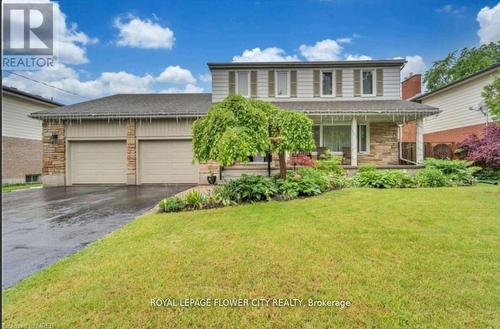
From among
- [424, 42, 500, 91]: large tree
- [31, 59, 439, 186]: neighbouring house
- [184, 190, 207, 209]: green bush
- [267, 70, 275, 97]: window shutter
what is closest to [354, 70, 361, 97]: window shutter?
[31, 59, 439, 186]: neighbouring house

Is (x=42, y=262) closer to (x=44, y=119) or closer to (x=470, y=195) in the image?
(x=470, y=195)

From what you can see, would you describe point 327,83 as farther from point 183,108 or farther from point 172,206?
point 172,206

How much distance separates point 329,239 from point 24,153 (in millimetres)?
19070

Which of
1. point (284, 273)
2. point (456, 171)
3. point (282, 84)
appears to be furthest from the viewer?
point (282, 84)

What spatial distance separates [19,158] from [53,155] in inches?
216

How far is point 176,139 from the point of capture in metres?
12.8

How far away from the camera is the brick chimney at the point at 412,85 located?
69.0 ft

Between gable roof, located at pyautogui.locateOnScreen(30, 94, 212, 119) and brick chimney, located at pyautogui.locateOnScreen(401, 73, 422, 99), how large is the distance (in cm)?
1592

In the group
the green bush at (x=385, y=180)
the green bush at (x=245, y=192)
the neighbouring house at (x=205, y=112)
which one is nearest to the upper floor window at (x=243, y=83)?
the neighbouring house at (x=205, y=112)

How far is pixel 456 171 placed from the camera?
1009cm

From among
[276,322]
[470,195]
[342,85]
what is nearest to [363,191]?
[470,195]

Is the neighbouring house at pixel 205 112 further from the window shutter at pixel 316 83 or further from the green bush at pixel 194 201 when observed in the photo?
the green bush at pixel 194 201

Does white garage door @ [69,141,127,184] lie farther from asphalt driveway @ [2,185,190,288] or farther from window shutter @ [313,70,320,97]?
window shutter @ [313,70,320,97]

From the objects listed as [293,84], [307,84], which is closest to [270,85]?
[293,84]
